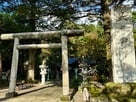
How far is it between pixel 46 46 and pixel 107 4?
4.02 m

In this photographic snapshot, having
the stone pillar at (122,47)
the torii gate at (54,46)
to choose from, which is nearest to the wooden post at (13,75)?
the torii gate at (54,46)

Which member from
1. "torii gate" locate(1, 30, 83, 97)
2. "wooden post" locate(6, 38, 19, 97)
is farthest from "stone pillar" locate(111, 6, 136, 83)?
"wooden post" locate(6, 38, 19, 97)

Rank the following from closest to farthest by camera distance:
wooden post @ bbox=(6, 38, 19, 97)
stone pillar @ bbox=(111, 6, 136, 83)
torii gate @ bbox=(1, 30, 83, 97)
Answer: stone pillar @ bbox=(111, 6, 136, 83)
torii gate @ bbox=(1, 30, 83, 97)
wooden post @ bbox=(6, 38, 19, 97)

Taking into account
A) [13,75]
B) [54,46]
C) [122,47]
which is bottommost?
[13,75]

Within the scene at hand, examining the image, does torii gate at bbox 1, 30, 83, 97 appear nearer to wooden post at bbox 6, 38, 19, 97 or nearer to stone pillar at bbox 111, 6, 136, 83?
wooden post at bbox 6, 38, 19, 97

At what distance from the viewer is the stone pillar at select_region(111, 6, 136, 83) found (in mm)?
11922

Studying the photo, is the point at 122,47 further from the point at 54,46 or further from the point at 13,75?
the point at 13,75

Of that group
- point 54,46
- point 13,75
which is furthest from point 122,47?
point 13,75

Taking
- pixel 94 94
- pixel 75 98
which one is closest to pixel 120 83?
pixel 94 94

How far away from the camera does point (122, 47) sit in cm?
1222

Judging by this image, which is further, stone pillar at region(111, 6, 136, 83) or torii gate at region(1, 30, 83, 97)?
torii gate at region(1, 30, 83, 97)

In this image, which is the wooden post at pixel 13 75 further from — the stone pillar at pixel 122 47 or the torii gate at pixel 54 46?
the stone pillar at pixel 122 47

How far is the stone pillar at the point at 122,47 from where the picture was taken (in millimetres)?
11922

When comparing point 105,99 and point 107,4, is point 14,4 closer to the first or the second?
point 107,4
